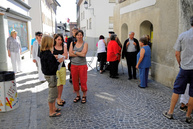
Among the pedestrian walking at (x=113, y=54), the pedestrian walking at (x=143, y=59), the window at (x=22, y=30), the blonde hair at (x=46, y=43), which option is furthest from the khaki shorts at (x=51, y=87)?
the window at (x=22, y=30)

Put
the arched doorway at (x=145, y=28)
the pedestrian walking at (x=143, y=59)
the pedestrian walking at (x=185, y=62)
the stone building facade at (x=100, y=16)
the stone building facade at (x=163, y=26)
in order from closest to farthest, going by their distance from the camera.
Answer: the pedestrian walking at (x=185, y=62), the stone building facade at (x=163, y=26), the pedestrian walking at (x=143, y=59), the arched doorway at (x=145, y=28), the stone building facade at (x=100, y=16)

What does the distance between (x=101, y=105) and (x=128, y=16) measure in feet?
21.3

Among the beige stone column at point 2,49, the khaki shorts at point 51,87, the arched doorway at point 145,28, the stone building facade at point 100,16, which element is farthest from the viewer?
the stone building facade at point 100,16

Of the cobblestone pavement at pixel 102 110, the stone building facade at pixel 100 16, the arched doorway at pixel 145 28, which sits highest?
the stone building facade at pixel 100 16

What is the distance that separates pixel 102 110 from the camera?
15.1 ft

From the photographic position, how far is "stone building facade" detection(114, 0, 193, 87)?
19.4ft

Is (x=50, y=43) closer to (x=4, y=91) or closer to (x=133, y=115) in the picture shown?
(x=4, y=91)

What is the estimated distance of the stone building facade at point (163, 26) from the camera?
591 cm

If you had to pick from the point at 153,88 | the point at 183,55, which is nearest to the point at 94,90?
the point at 153,88

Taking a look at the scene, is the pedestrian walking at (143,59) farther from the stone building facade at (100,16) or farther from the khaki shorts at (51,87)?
the stone building facade at (100,16)

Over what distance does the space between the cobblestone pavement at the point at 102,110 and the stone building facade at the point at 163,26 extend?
0.63 m

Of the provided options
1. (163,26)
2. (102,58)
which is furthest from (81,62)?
(102,58)

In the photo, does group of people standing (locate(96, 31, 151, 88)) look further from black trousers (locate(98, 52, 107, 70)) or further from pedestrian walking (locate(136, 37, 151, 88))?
black trousers (locate(98, 52, 107, 70))

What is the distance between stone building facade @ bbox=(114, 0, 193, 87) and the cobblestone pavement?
630 mm
